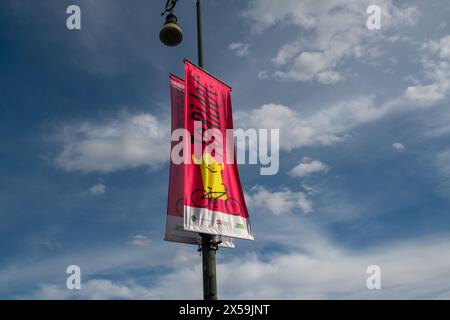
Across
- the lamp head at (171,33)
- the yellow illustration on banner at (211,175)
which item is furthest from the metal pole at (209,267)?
the lamp head at (171,33)

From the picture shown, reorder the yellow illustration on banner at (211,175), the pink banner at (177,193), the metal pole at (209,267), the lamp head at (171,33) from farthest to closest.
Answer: the lamp head at (171,33) < the yellow illustration on banner at (211,175) < the pink banner at (177,193) < the metal pole at (209,267)

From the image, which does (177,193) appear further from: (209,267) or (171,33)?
(171,33)

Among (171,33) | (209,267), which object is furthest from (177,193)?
(171,33)

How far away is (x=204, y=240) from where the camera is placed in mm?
8875

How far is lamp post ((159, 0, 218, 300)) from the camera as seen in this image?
8.39 metres

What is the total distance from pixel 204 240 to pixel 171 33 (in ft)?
18.1

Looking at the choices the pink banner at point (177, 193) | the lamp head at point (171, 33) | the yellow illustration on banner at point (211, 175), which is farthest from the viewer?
the lamp head at point (171, 33)

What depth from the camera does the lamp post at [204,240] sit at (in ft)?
27.5

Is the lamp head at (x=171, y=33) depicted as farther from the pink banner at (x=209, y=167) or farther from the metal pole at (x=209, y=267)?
the metal pole at (x=209, y=267)
